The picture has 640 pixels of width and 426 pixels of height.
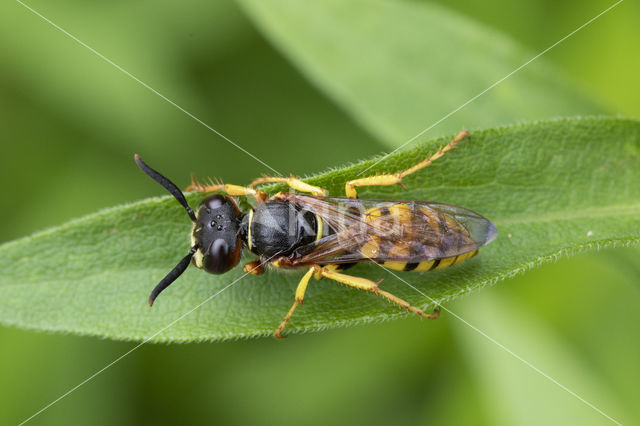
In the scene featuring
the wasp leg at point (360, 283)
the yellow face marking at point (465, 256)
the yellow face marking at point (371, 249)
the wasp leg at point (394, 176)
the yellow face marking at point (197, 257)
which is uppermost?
the wasp leg at point (394, 176)

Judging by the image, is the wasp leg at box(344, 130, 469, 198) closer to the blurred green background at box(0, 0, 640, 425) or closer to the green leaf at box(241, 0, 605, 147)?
the green leaf at box(241, 0, 605, 147)

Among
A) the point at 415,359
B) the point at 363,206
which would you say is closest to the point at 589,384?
the point at 415,359

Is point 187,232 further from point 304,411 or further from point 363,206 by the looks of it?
point 304,411

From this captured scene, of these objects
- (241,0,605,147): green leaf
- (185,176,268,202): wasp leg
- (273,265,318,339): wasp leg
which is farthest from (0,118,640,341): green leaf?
(241,0,605,147): green leaf

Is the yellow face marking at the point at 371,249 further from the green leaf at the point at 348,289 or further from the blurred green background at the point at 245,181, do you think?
the blurred green background at the point at 245,181

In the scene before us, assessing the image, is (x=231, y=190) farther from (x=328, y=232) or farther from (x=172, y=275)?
(x=172, y=275)

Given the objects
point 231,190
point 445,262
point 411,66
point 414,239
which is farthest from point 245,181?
point 445,262

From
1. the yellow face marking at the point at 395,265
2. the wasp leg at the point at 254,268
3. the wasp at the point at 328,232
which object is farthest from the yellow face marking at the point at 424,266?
the wasp leg at the point at 254,268
